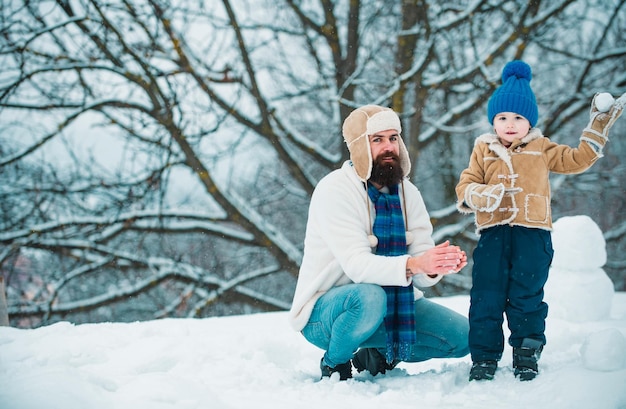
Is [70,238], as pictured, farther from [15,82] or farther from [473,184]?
[473,184]

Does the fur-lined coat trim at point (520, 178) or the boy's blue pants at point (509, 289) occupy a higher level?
the fur-lined coat trim at point (520, 178)

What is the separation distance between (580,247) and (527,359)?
1.51 metres

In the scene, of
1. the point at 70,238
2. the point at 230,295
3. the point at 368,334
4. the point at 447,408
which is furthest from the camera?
the point at 230,295

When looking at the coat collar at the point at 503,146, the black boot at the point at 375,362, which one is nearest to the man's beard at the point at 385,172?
the coat collar at the point at 503,146

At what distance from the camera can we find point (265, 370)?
258cm

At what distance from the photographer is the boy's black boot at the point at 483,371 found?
232 centimetres

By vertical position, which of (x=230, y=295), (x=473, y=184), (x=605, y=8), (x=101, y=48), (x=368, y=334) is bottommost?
(x=230, y=295)

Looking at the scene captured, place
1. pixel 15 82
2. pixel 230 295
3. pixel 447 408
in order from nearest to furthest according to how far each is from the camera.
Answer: pixel 447 408, pixel 15 82, pixel 230 295

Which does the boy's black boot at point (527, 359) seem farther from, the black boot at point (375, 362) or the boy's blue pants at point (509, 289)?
the black boot at point (375, 362)

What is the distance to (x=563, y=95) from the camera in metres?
8.34

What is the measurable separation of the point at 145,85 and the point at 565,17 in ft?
20.0

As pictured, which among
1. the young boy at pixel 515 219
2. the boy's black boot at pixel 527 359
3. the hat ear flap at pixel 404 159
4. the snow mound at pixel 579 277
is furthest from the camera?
the snow mound at pixel 579 277

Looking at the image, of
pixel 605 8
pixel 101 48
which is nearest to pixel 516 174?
pixel 101 48

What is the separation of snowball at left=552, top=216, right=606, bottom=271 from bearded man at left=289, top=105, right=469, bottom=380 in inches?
53.3
